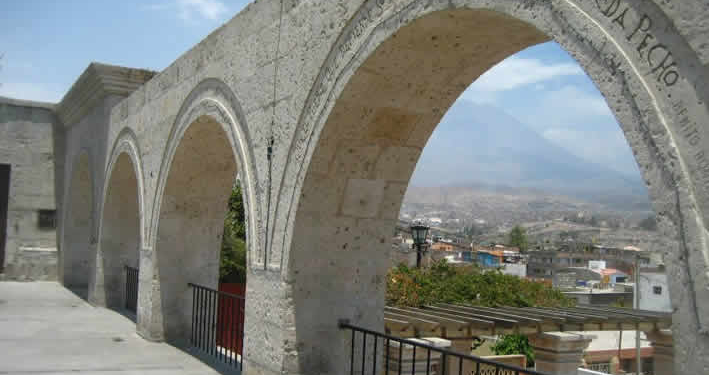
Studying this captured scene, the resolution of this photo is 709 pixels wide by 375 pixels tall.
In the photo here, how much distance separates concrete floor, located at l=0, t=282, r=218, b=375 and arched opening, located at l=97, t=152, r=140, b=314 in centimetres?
41

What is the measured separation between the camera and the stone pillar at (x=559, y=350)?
21.7ft

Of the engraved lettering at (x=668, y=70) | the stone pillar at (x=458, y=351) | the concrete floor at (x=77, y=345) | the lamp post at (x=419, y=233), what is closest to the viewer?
the engraved lettering at (x=668, y=70)

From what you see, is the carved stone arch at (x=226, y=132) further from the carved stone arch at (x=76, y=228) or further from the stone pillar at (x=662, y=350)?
the carved stone arch at (x=76, y=228)

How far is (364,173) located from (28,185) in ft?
39.5

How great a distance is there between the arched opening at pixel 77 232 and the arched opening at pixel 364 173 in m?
9.80

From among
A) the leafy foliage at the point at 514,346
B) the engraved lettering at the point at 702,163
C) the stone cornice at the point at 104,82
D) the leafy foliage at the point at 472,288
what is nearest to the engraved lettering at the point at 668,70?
the engraved lettering at the point at 702,163

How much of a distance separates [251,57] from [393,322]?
2.38m

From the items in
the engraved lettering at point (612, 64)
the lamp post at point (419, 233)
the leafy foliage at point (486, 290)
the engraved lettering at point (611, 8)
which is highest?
the engraved lettering at point (611, 8)

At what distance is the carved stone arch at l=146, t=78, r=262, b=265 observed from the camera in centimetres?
542

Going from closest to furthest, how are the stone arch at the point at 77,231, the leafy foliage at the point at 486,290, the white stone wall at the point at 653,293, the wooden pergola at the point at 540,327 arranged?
the wooden pergola at the point at 540,327 → the leafy foliage at the point at 486,290 → the stone arch at the point at 77,231 → the white stone wall at the point at 653,293

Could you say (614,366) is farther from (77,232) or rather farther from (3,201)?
(3,201)

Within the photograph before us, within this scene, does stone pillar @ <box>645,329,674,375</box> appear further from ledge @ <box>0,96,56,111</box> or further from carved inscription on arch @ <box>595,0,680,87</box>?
ledge @ <box>0,96,56,111</box>


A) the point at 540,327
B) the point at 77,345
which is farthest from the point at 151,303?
the point at 540,327

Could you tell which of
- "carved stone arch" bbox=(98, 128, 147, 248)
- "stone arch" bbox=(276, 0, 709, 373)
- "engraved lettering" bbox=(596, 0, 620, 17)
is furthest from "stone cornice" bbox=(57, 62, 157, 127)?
"engraved lettering" bbox=(596, 0, 620, 17)
